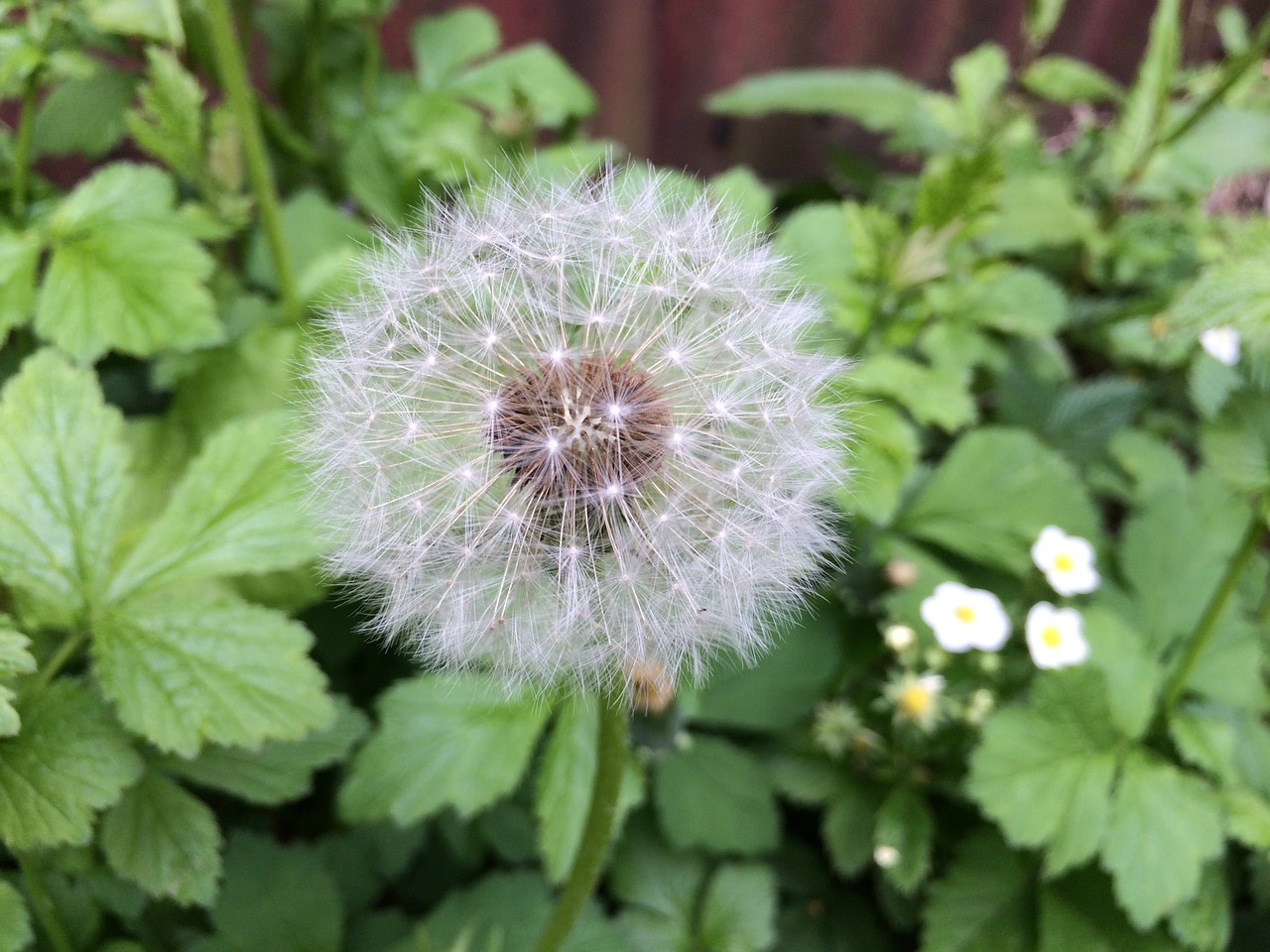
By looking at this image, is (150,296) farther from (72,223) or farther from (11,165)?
(11,165)

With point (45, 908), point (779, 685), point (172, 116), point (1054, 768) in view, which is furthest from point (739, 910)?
point (172, 116)

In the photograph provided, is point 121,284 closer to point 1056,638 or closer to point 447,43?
point 447,43

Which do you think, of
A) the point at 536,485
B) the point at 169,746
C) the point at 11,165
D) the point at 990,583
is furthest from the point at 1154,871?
the point at 11,165

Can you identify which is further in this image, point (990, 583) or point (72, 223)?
point (990, 583)

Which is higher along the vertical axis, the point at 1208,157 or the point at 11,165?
the point at 11,165

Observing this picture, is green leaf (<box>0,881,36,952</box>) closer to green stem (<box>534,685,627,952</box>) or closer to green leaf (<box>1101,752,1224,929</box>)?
green stem (<box>534,685,627,952</box>)

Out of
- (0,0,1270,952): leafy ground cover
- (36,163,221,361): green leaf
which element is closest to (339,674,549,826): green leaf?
(0,0,1270,952): leafy ground cover
